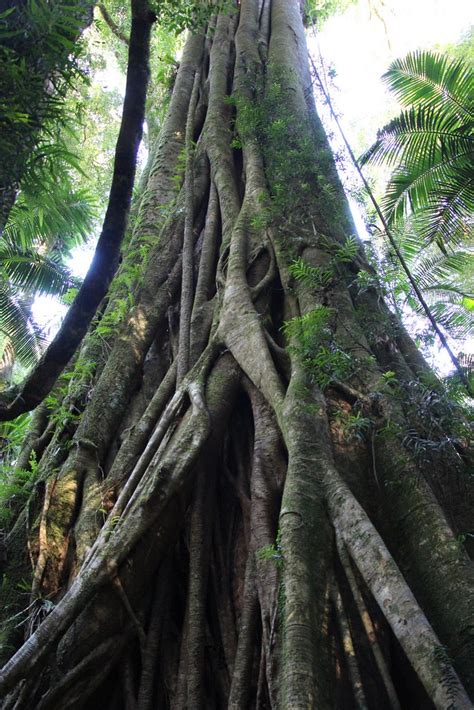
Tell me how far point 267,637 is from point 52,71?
2.54 meters

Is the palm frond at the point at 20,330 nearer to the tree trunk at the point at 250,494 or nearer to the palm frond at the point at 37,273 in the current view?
the palm frond at the point at 37,273

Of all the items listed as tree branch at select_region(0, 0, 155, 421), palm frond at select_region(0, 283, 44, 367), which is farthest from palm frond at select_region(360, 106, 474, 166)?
palm frond at select_region(0, 283, 44, 367)

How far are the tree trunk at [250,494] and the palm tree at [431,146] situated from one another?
1.84m

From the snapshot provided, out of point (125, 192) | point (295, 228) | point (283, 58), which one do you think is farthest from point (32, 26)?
point (283, 58)

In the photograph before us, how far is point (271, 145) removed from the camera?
17.3 ft

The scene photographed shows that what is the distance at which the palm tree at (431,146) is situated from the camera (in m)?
6.50

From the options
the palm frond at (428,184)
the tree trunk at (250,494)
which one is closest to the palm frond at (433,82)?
the palm frond at (428,184)

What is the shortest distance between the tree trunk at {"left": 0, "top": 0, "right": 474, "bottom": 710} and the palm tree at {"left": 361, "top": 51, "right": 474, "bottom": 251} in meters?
1.84

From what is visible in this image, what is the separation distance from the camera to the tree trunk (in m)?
2.31

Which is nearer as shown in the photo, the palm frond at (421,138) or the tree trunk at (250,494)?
the tree trunk at (250,494)

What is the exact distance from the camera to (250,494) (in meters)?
3.44

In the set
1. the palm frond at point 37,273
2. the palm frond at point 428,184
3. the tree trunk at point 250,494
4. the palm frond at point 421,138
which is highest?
the palm frond at point 37,273

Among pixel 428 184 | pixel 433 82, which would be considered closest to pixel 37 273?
pixel 428 184

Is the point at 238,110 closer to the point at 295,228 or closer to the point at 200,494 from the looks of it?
the point at 295,228
